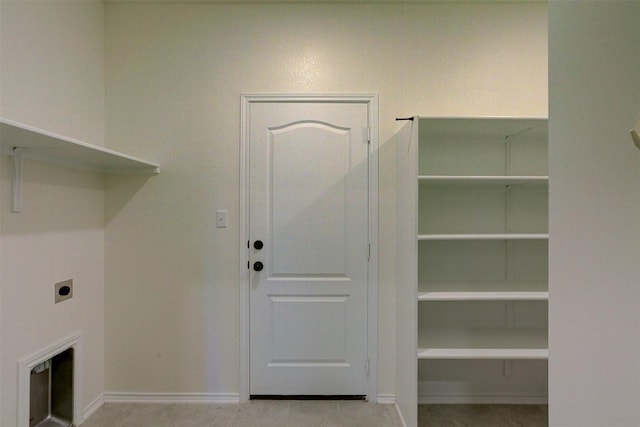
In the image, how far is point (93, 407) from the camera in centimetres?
223

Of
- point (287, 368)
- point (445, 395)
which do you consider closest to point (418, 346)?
point (445, 395)

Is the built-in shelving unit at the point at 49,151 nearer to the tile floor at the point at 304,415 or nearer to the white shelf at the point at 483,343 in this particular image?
the tile floor at the point at 304,415

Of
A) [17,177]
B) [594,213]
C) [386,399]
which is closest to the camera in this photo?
[594,213]

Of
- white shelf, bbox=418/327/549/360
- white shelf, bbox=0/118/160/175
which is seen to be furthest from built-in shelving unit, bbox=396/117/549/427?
white shelf, bbox=0/118/160/175

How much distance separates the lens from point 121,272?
7.68 feet

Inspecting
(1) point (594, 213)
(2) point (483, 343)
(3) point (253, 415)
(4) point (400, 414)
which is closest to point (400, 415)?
(4) point (400, 414)

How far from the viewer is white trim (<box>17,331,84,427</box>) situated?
168 centimetres

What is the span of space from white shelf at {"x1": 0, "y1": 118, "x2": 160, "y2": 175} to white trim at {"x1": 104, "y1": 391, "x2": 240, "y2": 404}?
149 cm

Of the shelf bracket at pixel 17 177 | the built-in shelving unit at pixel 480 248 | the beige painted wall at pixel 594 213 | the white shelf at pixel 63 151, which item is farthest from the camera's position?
the built-in shelving unit at pixel 480 248

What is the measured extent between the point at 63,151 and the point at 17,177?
22cm

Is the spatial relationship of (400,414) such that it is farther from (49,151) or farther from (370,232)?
(49,151)

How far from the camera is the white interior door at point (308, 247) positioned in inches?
90.9

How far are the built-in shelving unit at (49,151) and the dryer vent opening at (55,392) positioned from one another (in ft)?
3.16

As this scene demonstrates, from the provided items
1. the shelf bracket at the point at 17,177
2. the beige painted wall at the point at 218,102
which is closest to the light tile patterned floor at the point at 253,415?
the beige painted wall at the point at 218,102
